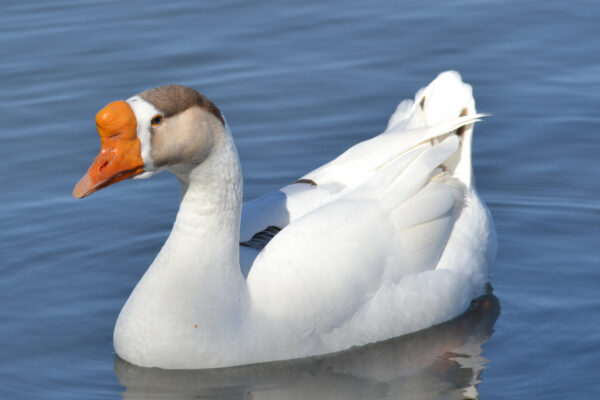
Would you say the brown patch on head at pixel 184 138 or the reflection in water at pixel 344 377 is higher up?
the brown patch on head at pixel 184 138

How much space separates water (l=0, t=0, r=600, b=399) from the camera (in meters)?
7.38

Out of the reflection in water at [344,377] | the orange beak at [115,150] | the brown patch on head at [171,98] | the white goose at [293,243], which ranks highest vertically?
the brown patch on head at [171,98]

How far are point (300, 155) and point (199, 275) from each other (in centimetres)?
367

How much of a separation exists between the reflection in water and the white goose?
0.37ft

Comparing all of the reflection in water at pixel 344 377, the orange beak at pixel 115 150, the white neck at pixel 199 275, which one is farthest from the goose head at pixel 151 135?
the reflection in water at pixel 344 377

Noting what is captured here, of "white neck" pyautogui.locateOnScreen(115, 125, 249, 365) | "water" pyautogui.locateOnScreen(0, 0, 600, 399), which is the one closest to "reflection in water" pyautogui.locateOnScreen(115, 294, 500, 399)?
"water" pyautogui.locateOnScreen(0, 0, 600, 399)

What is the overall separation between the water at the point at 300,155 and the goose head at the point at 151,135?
4.86 ft

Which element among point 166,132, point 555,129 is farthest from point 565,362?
point 555,129

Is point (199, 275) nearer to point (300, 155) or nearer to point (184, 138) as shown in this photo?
point (184, 138)

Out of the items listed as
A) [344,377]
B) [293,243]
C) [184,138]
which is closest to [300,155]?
[293,243]

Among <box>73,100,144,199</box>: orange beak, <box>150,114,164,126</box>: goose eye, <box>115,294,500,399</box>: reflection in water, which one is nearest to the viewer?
<box>73,100,144,199</box>: orange beak

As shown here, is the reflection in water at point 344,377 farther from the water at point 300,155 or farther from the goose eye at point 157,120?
the goose eye at point 157,120

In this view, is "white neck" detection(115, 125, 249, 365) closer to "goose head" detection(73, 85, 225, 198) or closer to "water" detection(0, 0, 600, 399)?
"goose head" detection(73, 85, 225, 198)

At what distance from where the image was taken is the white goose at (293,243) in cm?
657
